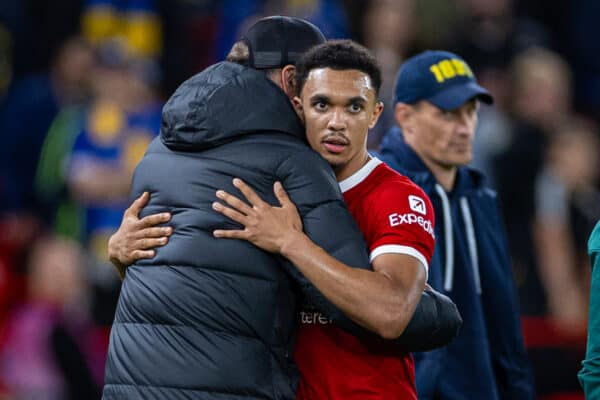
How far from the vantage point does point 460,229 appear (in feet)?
Answer: 15.4

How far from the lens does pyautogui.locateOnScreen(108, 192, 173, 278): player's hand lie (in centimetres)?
382

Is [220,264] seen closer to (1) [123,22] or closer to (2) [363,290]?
(2) [363,290]

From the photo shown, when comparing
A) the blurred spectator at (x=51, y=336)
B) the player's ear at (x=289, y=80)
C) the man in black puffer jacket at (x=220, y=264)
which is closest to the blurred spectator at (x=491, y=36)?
the blurred spectator at (x=51, y=336)

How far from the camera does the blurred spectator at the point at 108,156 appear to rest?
26.3ft

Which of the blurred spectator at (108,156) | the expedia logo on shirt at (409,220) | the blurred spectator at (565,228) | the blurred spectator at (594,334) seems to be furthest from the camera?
the blurred spectator at (565,228)

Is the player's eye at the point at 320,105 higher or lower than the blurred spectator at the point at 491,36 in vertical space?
lower

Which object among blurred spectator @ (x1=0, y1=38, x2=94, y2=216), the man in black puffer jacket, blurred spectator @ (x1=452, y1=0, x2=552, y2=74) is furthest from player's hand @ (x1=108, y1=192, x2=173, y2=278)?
blurred spectator @ (x1=452, y1=0, x2=552, y2=74)

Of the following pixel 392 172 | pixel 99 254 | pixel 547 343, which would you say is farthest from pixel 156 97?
pixel 392 172

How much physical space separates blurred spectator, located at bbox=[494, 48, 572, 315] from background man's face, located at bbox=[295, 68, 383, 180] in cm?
440

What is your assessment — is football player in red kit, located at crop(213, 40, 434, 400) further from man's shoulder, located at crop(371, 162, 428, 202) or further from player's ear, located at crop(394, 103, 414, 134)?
player's ear, located at crop(394, 103, 414, 134)

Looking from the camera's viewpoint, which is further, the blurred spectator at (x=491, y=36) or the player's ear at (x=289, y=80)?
the blurred spectator at (x=491, y=36)

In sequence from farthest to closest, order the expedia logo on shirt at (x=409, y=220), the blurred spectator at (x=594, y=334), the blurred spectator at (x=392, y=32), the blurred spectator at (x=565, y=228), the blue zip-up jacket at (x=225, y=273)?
the blurred spectator at (x=392, y=32), the blurred spectator at (x=565, y=228), the expedia logo on shirt at (x=409, y=220), the blue zip-up jacket at (x=225, y=273), the blurred spectator at (x=594, y=334)

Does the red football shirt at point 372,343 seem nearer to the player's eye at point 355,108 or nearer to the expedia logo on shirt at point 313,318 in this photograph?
the expedia logo on shirt at point 313,318

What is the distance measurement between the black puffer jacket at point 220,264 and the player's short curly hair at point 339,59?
0.13 metres
